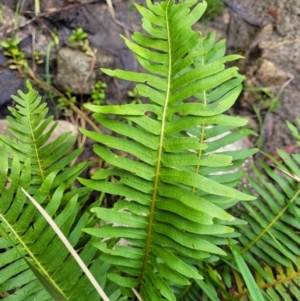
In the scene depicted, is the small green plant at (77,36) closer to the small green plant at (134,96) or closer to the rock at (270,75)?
the small green plant at (134,96)

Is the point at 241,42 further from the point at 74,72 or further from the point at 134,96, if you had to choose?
the point at 74,72

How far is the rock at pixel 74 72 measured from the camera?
2.26m

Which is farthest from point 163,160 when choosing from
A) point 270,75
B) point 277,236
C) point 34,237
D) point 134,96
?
point 270,75

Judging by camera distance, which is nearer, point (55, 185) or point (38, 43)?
point (55, 185)

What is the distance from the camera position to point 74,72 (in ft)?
7.39

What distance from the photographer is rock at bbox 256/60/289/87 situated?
2.30 m

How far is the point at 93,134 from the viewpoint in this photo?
119cm

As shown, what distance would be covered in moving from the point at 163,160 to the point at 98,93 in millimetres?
1158

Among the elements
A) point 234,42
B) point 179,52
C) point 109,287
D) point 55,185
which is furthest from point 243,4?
point 109,287

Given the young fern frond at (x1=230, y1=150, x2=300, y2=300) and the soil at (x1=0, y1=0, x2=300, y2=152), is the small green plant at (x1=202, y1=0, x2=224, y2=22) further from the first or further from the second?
the young fern frond at (x1=230, y1=150, x2=300, y2=300)

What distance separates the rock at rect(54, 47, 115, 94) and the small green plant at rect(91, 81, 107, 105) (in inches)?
0.9

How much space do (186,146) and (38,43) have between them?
1482 millimetres

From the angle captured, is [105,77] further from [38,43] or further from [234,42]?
[234,42]

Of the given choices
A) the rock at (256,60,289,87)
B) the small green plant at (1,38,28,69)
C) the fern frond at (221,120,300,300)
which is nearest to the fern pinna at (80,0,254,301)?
the fern frond at (221,120,300,300)
